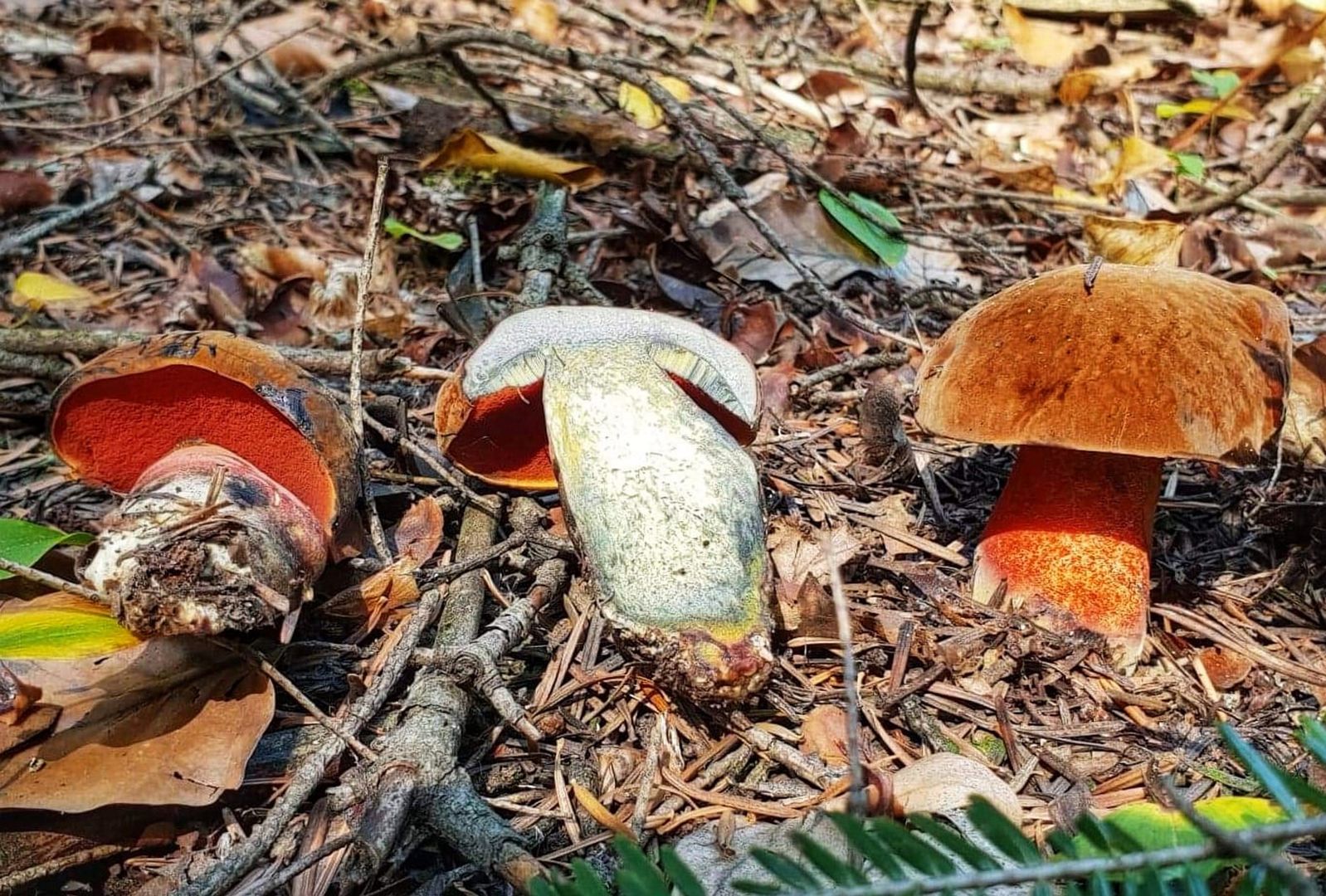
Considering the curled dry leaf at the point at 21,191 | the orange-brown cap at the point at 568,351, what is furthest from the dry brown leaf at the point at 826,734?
the curled dry leaf at the point at 21,191

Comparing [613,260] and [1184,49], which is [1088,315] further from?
[1184,49]

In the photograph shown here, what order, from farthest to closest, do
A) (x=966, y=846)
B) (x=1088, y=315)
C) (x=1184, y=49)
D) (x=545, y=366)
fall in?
(x=1184, y=49) → (x=545, y=366) → (x=1088, y=315) → (x=966, y=846)

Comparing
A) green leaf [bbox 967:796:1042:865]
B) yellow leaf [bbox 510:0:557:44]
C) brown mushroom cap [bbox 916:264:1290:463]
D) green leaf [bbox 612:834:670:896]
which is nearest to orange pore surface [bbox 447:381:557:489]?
brown mushroom cap [bbox 916:264:1290:463]

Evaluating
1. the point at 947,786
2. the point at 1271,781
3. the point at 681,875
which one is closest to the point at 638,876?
the point at 681,875

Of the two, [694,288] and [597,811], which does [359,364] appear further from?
[694,288]

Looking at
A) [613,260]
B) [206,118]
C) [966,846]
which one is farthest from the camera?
[206,118]

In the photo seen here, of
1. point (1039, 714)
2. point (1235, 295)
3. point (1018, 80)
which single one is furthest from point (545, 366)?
point (1018, 80)

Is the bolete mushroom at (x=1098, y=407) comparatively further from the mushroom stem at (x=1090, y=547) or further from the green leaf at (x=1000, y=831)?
the green leaf at (x=1000, y=831)
